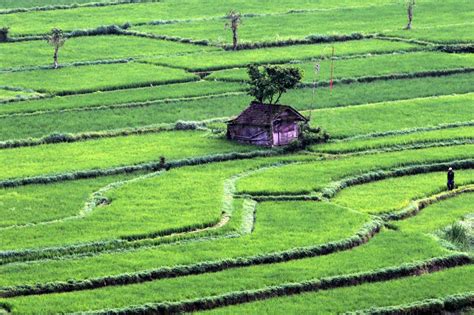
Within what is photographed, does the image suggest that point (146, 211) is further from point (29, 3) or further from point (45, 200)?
point (29, 3)

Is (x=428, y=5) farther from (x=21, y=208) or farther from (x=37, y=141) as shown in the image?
(x=21, y=208)

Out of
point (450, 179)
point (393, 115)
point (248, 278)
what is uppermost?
point (393, 115)

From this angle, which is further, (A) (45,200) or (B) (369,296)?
(A) (45,200)

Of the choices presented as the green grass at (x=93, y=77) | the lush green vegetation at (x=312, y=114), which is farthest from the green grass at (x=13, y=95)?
the lush green vegetation at (x=312, y=114)

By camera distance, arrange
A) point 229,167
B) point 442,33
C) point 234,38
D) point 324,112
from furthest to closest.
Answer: point 442,33, point 234,38, point 324,112, point 229,167

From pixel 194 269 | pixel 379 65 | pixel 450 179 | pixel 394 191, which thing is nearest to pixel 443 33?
pixel 379 65

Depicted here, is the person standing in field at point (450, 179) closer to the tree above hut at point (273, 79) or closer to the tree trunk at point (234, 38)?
the tree above hut at point (273, 79)

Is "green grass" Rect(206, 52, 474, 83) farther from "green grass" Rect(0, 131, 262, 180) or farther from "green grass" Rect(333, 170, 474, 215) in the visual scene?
"green grass" Rect(333, 170, 474, 215)

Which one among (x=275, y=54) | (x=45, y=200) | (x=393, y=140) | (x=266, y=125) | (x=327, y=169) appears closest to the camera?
(x=45, y=200)
